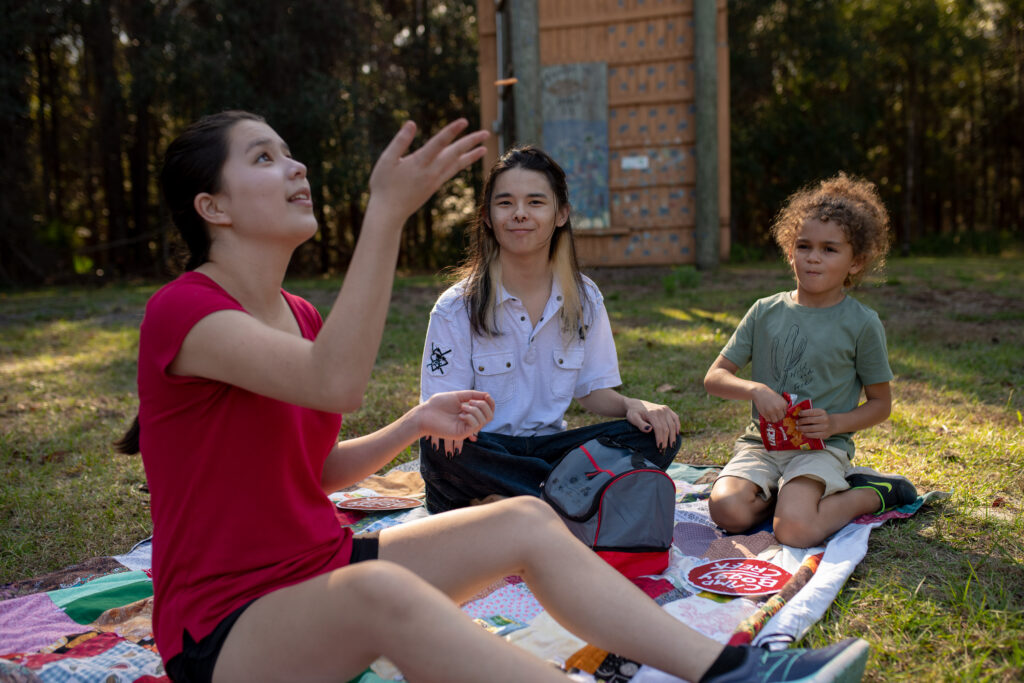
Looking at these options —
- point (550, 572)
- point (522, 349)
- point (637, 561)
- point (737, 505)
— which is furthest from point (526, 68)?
point (550, 572)

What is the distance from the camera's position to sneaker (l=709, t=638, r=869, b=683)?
1.58 meters

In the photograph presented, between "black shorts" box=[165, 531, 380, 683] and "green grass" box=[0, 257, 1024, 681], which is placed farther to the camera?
"green grass" box=[0, 257, 1024, 681]

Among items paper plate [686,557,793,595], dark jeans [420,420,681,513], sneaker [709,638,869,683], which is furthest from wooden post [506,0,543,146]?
sneaker [709,638,869,683]

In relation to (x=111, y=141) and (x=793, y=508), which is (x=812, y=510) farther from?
(x=111, y=141)

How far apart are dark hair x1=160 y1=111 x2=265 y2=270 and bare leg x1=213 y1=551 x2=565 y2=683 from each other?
30.5 inches

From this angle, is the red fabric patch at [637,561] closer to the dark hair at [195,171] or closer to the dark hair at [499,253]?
the dark hair at [499,253]

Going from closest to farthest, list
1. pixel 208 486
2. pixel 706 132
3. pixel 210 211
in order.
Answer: pixel 208 486
pixel 210 211
pixel 706 132

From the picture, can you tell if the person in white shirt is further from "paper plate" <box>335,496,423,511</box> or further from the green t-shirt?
the green t-shirt

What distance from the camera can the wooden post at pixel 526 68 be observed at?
8672 millimetres

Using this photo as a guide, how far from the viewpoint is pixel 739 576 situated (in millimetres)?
2422

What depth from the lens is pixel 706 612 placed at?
2227 millimetres

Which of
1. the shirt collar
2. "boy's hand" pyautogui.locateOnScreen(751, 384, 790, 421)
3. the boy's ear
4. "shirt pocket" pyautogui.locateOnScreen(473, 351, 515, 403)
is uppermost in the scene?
the boy's ear

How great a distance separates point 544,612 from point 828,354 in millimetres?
1490

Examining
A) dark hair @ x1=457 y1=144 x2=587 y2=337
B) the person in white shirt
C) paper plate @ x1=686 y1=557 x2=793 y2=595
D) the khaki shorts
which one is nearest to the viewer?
paper plate @ x1=686 y1=557 x2=793 y2=595
